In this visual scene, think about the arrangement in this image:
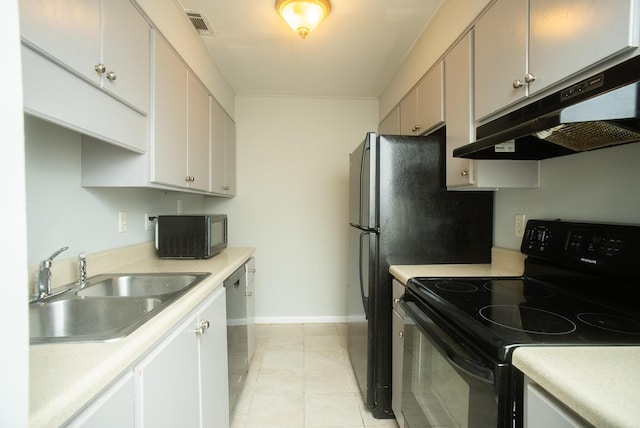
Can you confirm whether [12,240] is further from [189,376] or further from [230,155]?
[230,155]

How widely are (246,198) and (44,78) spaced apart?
2387mm

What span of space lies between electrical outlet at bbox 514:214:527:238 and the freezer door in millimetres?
745

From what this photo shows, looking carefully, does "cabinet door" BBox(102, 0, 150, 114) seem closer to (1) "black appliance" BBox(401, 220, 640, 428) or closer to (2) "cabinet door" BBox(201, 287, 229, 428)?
(2) "cabinet door" BBox(201, 287, 229, 428)

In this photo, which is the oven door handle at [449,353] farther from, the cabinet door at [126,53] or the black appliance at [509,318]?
the cabinet door at [126,53]

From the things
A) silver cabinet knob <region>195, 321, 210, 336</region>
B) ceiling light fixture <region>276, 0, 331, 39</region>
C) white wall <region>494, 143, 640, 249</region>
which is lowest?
silver cabinet knob <region>195, 321, 210, 336</region>

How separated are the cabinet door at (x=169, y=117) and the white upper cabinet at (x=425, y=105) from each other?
1516mm

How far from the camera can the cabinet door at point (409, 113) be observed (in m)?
2.11

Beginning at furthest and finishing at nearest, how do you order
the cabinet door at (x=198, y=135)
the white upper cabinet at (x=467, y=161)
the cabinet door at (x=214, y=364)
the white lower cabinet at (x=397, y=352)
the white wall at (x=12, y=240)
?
the cabinet door at (x=198, y=135)
the white lower cabinet at (x=397, y=352)
the white upper cabinet at (x=467, y=161)
the cabinet door at (x=214, y=364)
the white wall at (x=12, y=240)

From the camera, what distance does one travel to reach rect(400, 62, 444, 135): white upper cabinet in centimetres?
174

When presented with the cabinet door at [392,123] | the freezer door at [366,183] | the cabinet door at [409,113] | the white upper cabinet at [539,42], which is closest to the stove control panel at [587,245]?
the white upper cabinet at [539,42]

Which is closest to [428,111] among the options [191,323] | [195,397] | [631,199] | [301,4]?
[301,4]

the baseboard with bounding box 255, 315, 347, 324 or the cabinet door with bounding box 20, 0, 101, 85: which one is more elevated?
the cabinet door with bounding box 20, 0, 101, 85

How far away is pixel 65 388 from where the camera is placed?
55 cm

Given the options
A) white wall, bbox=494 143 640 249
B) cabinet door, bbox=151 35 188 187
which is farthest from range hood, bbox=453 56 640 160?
cabinet door, bbox=151 35 188 187
